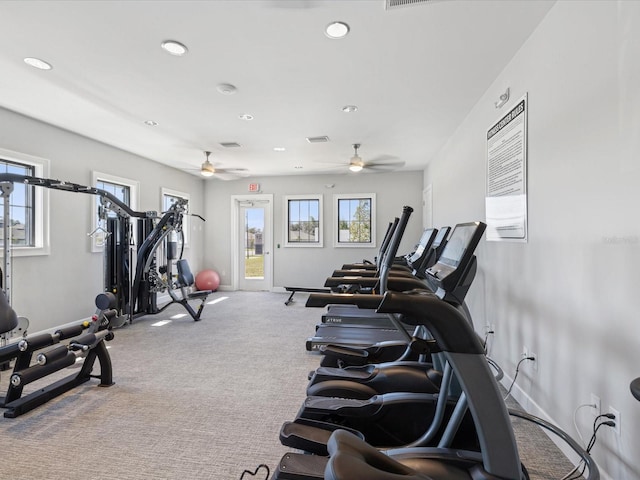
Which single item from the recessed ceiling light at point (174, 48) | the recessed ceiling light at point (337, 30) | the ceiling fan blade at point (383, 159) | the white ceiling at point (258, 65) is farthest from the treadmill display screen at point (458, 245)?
the ceiling fan blade at point (383, 159)

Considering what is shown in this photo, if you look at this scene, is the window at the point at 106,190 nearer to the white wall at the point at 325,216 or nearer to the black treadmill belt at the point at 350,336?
the white wall at the point at 325,216

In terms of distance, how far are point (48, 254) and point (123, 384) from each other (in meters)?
2.41

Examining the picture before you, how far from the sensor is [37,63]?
2.66 metres

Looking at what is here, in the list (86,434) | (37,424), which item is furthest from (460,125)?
(37,424)

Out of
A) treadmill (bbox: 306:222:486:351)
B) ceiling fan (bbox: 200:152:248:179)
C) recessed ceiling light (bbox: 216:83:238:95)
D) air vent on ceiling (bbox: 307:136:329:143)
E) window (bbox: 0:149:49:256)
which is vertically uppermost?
Result: air vent on ceiling (bbox: 307:136:329:143)

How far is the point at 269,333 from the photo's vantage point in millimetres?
4270

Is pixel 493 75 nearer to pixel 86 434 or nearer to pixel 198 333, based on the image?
pixel 86 434

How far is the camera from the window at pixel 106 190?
465 cm

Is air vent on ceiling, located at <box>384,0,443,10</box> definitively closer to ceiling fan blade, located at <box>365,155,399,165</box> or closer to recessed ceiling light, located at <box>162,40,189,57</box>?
recessed ceiling light, located at <box>162,40,189,57</box>

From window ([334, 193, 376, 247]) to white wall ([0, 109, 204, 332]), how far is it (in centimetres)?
424

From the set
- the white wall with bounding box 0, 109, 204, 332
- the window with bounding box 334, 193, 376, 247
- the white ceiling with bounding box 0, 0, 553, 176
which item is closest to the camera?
the white ceiling with bounding box 0, 0, 553, 176

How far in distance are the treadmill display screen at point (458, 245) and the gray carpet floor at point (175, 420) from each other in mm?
1308

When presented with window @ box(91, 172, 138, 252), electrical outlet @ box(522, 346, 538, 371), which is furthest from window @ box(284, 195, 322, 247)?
electrical outlet @ box(522, 346, 538, 371)

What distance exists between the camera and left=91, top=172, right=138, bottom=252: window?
4.65 m
